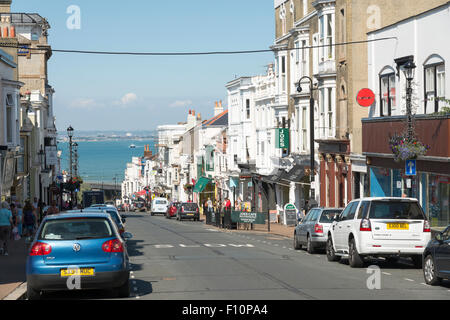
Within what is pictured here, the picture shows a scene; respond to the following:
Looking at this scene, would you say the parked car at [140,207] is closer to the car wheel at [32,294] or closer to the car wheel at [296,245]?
the car wheel at [296,245]

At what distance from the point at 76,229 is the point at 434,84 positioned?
58.6ft

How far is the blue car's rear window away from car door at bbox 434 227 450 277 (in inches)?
266

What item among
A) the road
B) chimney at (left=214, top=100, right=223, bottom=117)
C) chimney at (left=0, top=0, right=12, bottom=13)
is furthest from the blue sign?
chimney at (left=214, top=100, right=223, bottom=117)

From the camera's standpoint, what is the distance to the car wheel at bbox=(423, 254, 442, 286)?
16984 mm

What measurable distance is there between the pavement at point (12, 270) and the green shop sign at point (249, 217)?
19.4 meters

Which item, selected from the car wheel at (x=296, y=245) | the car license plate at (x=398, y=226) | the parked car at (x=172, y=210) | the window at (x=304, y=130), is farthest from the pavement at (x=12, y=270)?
the parked car at (x=172, y=210)

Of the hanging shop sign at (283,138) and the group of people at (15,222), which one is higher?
the hanging shop sign at (283,138)

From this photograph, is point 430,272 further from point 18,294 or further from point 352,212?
point 18,294

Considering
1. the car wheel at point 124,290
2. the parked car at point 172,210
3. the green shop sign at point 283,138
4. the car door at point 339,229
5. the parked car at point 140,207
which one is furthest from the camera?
the parked car at point 140,207

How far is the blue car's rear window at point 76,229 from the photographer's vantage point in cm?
1468

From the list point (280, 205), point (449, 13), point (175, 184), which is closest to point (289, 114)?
point (280, 205)

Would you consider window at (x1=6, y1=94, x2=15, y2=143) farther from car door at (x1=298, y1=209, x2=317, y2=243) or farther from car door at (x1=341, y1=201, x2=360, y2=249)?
car door at (x1=341, y1=201, x2=360, y2=249)

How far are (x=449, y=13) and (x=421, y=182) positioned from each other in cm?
681

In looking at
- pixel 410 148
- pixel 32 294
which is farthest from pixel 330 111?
pixel 32 294
